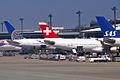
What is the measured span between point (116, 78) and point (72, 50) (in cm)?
7089

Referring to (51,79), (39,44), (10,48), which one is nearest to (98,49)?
(39,44)

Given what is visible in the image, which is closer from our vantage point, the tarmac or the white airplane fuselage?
the tarmac

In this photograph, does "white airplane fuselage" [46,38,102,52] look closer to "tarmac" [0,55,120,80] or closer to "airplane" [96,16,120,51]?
"airplane" [96,16,120,51]

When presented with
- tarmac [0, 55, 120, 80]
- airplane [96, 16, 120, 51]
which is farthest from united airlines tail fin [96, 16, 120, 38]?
tarmac [0, 55, 120, 80]

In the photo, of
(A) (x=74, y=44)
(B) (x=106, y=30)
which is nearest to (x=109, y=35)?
(B) (x=106, y=30)

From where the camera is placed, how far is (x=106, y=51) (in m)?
100

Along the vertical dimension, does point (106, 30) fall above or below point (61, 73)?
above

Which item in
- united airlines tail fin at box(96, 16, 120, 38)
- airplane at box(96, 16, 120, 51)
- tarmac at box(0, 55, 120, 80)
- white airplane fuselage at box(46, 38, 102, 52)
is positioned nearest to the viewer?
tarmac at box(0, 55, 120, 80)

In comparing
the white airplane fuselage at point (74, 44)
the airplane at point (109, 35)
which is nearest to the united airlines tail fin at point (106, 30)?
the airplane at point (109, 35)

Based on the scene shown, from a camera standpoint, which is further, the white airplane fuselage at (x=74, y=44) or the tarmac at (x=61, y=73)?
the white airplane fuselage at (x=74, y=44)

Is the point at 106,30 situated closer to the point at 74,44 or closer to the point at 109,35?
the point at 109,35

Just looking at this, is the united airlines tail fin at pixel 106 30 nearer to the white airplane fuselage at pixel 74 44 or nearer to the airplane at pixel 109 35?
the airplane at pixel 109 35

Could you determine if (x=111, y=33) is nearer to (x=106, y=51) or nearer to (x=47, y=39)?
(x=106, y=51)

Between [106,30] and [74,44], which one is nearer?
[106,30]
